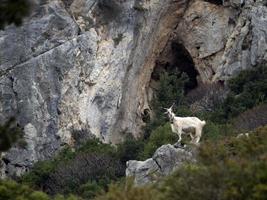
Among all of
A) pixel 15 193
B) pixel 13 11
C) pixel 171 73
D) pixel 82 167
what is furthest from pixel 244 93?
pixel 13 11

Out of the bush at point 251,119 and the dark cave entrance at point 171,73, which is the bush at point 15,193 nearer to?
the bush at point 251,119

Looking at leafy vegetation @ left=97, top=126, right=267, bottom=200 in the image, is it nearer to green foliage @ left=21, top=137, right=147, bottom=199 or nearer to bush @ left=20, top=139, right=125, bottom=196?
green foliage @ left=21, top=137, right=147, bottom=199

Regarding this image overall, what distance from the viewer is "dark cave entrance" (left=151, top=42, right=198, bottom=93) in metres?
69.1

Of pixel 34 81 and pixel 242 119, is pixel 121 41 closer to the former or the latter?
pixel 34 81

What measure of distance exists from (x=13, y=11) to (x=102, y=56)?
3761cm

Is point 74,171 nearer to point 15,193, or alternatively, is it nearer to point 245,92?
point 245,92

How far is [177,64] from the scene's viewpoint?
7062cm

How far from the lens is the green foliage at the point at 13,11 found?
25609 millimetres

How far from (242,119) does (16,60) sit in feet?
47.0

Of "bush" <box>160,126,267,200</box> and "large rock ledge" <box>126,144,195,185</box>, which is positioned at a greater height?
"bush" <box>160,126,267,200</box>

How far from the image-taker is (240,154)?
31.6 meters

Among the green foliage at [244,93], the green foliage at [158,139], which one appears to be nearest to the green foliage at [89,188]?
the green foliage at [158,139]

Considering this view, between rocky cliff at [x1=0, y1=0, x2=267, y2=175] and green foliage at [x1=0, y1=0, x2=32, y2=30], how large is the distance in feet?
109

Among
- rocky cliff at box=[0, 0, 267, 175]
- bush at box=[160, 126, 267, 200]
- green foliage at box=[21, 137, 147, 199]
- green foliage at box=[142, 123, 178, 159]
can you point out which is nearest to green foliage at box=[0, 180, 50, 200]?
bush at box=[160, 126, 267, 200]
